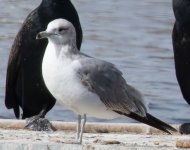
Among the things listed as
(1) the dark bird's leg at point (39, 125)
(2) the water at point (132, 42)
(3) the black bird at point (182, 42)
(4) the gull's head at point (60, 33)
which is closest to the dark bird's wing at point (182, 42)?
(3) the black bird at point (182, 42)

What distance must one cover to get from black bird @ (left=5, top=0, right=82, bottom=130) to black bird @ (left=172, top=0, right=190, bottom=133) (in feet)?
2.75

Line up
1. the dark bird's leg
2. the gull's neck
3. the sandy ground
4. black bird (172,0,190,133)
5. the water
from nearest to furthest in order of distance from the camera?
the gull's neck < the sandy ground < the dark bird's leg < black bird (172,0,190,133) < the water

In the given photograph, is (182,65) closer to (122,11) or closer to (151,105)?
(151,105)

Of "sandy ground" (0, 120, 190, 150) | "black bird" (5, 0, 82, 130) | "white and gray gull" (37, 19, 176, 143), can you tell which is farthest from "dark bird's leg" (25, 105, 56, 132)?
"white and gray gull" (37, 19, 176, 143)

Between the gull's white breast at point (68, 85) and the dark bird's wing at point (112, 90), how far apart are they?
48 mm

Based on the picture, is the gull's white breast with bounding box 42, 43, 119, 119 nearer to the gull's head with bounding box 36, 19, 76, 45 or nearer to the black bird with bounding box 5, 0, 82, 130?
the gull's head with bounding box 36, 19, 76, 45

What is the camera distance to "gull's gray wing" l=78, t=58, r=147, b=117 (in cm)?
712

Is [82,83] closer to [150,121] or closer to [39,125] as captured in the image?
[150,121]

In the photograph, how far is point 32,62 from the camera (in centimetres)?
961

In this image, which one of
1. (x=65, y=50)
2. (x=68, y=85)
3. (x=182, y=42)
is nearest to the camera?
(x=68, y=85)

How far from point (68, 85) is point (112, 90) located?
403 millimetres

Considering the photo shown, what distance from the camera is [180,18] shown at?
29.7 ft

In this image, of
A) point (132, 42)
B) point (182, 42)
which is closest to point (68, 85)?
point (182, 42)

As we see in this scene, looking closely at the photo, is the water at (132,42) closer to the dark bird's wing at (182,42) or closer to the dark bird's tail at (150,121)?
the dark bird's wing at (182,42)
